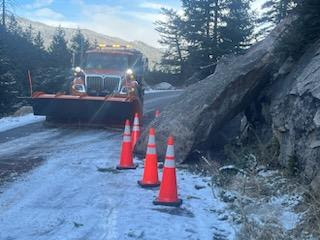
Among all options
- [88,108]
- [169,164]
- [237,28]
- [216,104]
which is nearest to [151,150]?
[169,164]

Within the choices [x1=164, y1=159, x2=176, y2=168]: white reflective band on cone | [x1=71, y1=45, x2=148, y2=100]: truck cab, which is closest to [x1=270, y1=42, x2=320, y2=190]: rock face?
[x1=164, y1=159, x2=176, y2=168]: white reflective band on cone

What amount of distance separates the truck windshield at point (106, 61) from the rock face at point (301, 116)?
881 cm

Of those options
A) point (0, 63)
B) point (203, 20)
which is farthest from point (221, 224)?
point (203, 20)

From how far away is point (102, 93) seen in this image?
17.1 m

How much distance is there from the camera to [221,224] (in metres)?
6.39

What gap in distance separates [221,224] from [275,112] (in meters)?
3.17

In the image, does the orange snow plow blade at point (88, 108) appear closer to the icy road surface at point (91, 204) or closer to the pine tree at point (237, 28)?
the icy road surface at point (91, 204)

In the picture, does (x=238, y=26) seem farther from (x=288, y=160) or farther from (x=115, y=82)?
(x=288, y=160)

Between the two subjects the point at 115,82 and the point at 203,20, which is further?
the point at 203,20

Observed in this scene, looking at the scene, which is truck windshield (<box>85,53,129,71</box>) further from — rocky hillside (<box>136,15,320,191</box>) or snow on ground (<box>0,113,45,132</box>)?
rocky hillside (<box>136,15,320,191</box>)

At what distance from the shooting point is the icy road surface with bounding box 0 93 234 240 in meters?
5.97

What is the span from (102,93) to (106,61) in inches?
47.2

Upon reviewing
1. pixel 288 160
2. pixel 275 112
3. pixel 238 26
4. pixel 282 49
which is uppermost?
pixel 238 26

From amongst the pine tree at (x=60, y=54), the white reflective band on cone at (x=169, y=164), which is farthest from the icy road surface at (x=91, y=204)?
the pine tree at (x=60, y=54)
